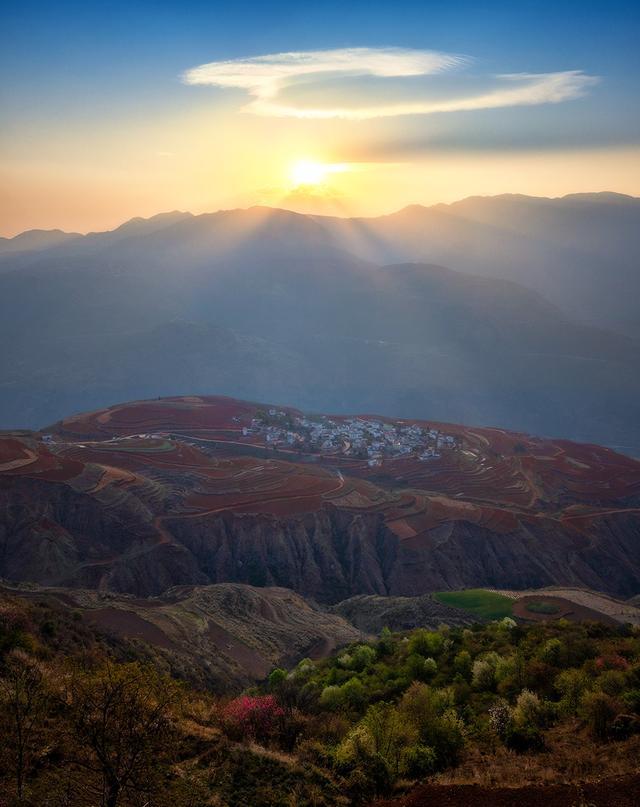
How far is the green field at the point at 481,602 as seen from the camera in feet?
174

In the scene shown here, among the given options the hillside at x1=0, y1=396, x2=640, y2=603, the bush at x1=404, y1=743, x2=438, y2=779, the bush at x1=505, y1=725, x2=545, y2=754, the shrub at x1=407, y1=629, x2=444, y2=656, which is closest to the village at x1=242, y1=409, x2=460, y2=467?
the hillside at x1=0, y1=396, x2=640, y2=603

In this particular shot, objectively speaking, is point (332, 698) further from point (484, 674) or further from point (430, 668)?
point (484, 674)

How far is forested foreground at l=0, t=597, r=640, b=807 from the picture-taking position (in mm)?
14773

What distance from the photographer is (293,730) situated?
19938mm

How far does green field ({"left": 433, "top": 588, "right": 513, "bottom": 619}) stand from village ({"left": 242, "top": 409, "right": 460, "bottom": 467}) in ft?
130

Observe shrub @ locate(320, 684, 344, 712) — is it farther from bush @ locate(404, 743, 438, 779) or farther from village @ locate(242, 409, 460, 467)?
village @ locate(242, 409, 460, 467)

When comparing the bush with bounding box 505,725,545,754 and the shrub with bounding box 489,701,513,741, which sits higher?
the bush with bounding box 505,725,545,754

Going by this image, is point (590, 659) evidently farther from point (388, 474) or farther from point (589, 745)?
point (388, 474)

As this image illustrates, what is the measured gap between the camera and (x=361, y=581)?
68750 millimetres

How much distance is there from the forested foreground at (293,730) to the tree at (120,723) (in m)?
0.05

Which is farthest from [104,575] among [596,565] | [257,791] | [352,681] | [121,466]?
[596,565]

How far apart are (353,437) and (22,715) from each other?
314 ft

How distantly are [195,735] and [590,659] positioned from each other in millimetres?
16235

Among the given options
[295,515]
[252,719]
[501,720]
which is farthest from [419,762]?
[295,515]
